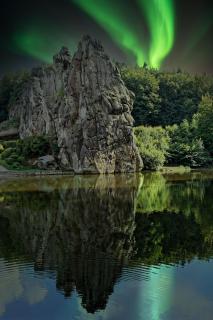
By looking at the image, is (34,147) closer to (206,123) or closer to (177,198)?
(206,123)

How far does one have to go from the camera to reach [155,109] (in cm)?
10494

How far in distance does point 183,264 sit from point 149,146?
53732 millimetres

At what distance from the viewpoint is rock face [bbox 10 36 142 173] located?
2566 inches

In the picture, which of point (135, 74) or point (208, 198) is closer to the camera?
point (208, 198)

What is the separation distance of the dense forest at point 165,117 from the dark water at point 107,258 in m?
35.6

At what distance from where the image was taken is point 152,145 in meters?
72.6

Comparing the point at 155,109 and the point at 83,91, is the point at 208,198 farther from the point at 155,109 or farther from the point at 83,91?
the point at 155,109

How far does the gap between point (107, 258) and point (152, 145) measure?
54052 millimetres

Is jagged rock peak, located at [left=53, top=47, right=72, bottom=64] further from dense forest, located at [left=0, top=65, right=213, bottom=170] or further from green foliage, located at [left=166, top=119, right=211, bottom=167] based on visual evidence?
green foliage, located at [left=166, top=119, right=211, bottom=167]

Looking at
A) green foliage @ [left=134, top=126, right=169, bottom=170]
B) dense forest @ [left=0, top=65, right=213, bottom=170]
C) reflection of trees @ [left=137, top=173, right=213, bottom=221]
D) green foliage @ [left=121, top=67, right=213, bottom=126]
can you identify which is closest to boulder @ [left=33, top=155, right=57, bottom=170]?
dense forest @ [left=0, top=65, right=213, bottom=170]

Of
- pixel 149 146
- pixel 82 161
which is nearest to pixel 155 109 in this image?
pixel 149 146

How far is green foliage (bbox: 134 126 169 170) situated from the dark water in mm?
33580

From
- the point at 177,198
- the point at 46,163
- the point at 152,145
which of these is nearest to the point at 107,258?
the point at 177,198

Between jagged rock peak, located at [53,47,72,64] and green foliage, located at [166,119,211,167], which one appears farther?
jagged rock peak, located at [53,47,72,64]
